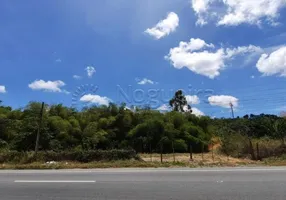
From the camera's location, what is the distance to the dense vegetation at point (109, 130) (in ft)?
112

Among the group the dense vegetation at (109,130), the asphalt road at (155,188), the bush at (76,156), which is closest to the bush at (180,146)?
the dense vegetation at (109,130)

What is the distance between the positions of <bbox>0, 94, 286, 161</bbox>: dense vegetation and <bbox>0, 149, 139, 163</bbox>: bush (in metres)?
10.5

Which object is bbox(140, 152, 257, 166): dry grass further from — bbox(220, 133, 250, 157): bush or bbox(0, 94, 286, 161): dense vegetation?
bbox(0, 94, 286, 161): dense vegetation

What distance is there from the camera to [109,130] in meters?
38.7

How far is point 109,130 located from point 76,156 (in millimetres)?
16773

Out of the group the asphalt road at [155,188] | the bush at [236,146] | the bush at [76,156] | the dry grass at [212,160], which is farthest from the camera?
the bush at [236,146]

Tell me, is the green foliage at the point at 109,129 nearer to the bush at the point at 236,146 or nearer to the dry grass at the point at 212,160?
the bush at the point at 236,146

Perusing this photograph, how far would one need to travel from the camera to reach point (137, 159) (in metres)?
21.2

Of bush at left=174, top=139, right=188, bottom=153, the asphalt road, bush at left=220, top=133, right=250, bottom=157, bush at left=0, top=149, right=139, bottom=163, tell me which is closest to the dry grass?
bush at left=220, top=133, right=250, bottom=157

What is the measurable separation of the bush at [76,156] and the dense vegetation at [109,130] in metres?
10.5

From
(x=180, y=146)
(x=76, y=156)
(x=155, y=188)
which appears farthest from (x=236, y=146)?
(x=155, y=188)

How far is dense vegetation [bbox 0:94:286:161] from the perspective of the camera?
34.1 metres

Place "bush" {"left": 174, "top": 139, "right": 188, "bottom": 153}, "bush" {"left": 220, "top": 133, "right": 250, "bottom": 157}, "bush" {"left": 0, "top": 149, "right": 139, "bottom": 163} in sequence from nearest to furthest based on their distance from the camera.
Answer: "bush" {"left": 0, "top": 149, "right": 139, "bottom": 163} → "bush" {"left": 220, "top": 133, "right": 250, "bottom": 157} → "bush" {"left": 174, "top": 139, "right": 188, "bottom": 153}

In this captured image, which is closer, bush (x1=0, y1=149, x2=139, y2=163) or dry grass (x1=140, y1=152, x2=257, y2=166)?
dry grass (x1=140, y1=152, x2=257, y2=166)
